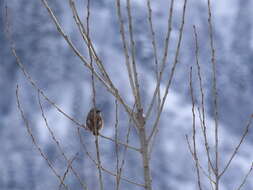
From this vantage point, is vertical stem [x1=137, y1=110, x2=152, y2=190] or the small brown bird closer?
vertical stem [x1=137, y1=110, x2=152, y2=190]

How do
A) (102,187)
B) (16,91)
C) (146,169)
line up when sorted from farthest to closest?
(16,91) → (102,187) → (146,169)

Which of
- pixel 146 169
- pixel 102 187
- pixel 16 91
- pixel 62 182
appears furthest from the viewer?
pixel 16 91

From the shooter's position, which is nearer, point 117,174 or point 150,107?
point 150,107

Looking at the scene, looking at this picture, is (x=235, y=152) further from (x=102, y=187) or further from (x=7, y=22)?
(x=7, y=22)

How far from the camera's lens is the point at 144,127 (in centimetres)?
285

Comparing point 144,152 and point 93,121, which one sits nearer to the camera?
point 144,152

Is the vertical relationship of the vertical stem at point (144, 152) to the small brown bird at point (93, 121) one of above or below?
below

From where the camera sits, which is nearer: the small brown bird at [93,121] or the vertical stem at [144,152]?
the vertical stem at [144,152]

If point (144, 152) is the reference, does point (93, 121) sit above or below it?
above

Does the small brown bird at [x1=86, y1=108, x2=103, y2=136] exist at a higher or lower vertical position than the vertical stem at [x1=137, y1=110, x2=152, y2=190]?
higher

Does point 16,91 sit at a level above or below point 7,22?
below

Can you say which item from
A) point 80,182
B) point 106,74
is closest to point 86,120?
point 80,182

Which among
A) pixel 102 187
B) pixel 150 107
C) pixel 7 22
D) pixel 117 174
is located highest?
pixel 7 22

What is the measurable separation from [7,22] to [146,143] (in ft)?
5.28
